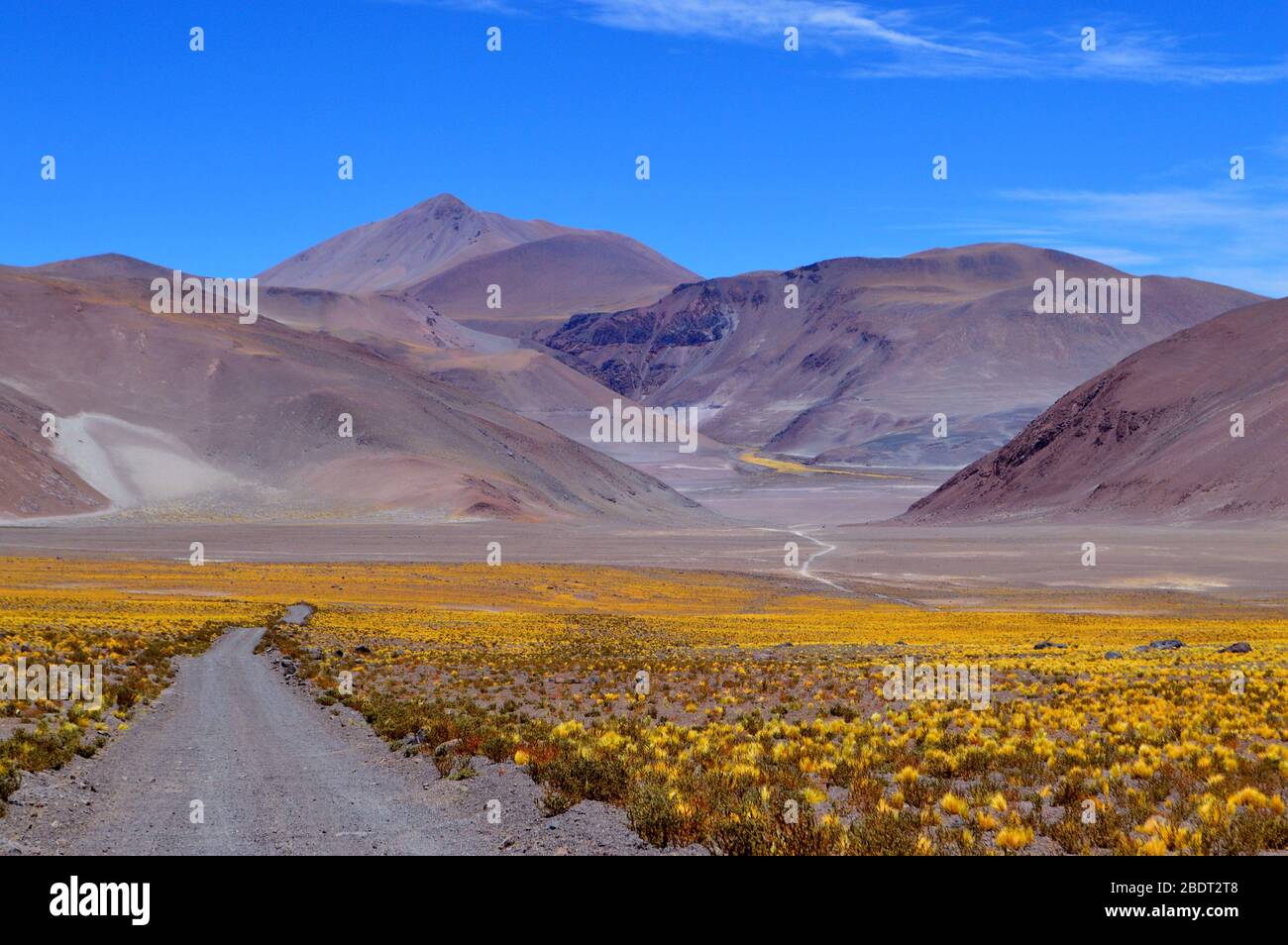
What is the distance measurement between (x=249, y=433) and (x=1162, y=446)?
104 meters

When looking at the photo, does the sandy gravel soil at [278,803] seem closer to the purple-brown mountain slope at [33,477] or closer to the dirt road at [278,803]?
the dirt road at [278,803]

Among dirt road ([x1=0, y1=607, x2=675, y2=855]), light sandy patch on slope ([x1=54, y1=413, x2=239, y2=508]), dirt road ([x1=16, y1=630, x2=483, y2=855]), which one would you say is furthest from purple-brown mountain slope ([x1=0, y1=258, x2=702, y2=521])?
dirt road ([x1=0, y1=607, x2=675, y2=855])

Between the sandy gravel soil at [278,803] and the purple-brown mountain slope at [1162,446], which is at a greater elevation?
the purple-brown mountain slope at [1162,446]

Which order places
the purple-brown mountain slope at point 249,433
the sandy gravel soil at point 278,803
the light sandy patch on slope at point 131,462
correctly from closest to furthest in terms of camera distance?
the sandy gravel soil at point 278,803, the purple-brown mountain slope at point 249,433, the light sandy patch on slope at point 131,462

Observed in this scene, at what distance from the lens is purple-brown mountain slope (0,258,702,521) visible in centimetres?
11688

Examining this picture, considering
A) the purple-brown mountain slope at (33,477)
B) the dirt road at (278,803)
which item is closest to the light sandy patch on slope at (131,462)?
the purple-brown mountain slope at (33,477)

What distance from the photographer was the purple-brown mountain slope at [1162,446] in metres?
106

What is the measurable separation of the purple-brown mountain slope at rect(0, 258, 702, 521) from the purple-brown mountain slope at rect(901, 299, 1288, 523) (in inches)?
1634

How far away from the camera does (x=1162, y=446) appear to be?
121 meters

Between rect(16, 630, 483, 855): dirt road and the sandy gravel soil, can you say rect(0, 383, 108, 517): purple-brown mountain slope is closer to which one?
rect(16, 630, 483, 855): dirt road

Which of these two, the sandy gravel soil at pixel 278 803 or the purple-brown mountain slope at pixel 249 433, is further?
the purple-brown mountain slope at pixel 249 433

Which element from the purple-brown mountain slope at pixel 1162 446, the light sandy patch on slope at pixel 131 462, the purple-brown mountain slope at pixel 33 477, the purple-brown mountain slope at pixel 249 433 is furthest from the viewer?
the light sandy patch on slope at pixel 131 462

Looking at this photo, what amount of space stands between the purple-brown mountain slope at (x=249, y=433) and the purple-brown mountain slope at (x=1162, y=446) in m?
41.5
